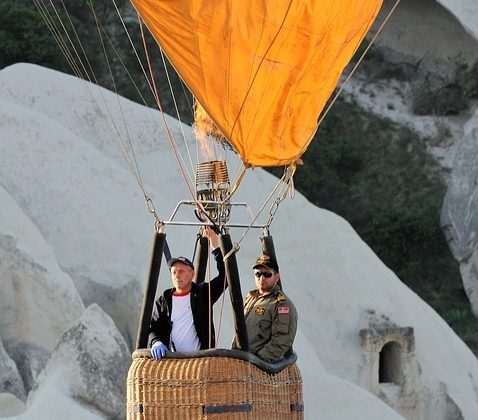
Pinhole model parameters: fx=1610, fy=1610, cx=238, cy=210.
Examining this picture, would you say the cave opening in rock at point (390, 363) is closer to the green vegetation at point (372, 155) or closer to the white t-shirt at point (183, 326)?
the green vegetation at point (372, 155)

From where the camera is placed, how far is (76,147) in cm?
1695

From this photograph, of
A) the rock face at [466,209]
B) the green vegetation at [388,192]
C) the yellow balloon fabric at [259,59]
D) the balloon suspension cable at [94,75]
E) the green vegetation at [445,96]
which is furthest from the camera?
the green vegetation at [445,96]

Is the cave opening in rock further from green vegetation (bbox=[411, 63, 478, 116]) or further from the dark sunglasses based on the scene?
green vegetation (bbox=[411, 63, 478, 116])

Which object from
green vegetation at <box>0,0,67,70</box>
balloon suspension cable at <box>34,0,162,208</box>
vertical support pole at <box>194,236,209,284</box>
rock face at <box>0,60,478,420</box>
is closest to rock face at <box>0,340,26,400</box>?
rock face at <box>0,60,478,420</box>

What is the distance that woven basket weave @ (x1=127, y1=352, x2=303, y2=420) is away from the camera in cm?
749

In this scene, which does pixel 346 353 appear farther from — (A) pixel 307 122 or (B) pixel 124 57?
(B) pixel 124 57

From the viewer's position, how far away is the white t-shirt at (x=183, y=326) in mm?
7824

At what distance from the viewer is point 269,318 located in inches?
A: 316

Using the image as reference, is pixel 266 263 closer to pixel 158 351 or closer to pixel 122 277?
pixel 158 351

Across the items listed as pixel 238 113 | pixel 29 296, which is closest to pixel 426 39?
pixel 29 296

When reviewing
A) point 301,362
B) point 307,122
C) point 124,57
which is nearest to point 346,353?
point 301,362

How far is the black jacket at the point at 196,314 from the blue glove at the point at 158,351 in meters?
0.14

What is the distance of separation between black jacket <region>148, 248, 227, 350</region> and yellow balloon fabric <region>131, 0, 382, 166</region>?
2.98 ft

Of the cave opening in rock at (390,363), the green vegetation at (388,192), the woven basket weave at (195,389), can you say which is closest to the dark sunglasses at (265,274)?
the woven basket weave at (195,389)
